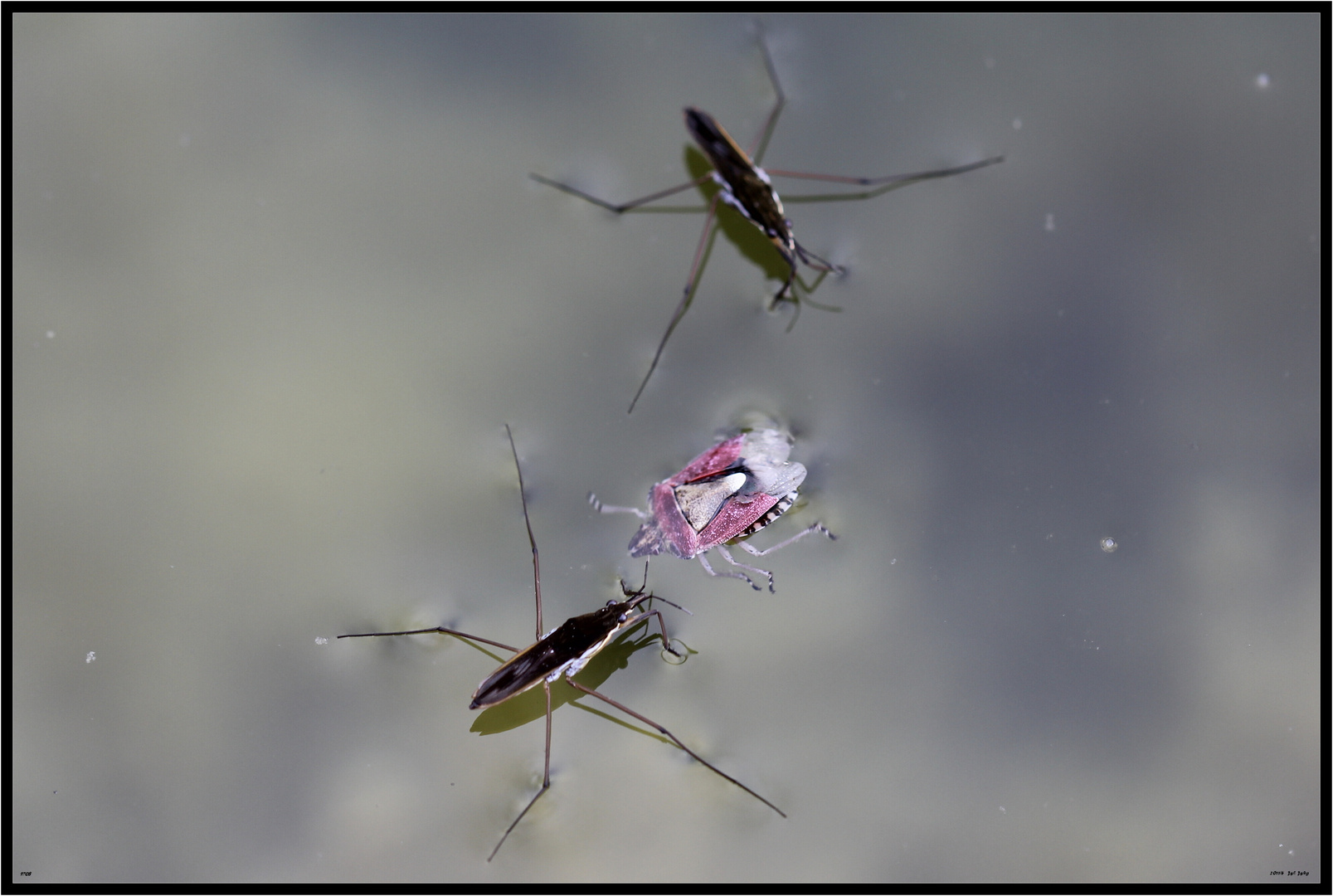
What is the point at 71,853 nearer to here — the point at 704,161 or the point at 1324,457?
the point at 704,161

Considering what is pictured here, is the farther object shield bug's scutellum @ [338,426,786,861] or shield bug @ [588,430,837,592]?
shield bug @ [588,430,837,592]

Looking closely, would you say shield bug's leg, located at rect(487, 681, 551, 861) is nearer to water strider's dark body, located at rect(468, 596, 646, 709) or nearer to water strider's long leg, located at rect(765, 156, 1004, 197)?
water strider's dark body, located at rect(468, 596, 646, 709)

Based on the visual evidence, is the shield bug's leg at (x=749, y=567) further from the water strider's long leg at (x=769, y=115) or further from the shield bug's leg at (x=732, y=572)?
the water strider's long leg at (x=769, y=115)

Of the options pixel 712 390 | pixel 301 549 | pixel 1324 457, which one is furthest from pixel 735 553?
pixel 1324 457

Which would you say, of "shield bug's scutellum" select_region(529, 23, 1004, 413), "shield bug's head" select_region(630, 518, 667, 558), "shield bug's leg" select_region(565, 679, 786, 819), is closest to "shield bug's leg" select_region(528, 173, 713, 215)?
"shield bug's scutellum" select_region(529, 23, 1004, 413)

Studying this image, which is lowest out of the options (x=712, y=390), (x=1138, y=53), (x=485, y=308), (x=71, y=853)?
(x=71, y=853)

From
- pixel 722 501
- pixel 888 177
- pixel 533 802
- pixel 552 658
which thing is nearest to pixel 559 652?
pixel 552 658

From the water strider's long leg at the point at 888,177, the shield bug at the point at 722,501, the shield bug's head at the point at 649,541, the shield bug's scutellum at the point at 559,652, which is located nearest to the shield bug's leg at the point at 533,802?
the shield bug's scutellum at the point at 559,652
